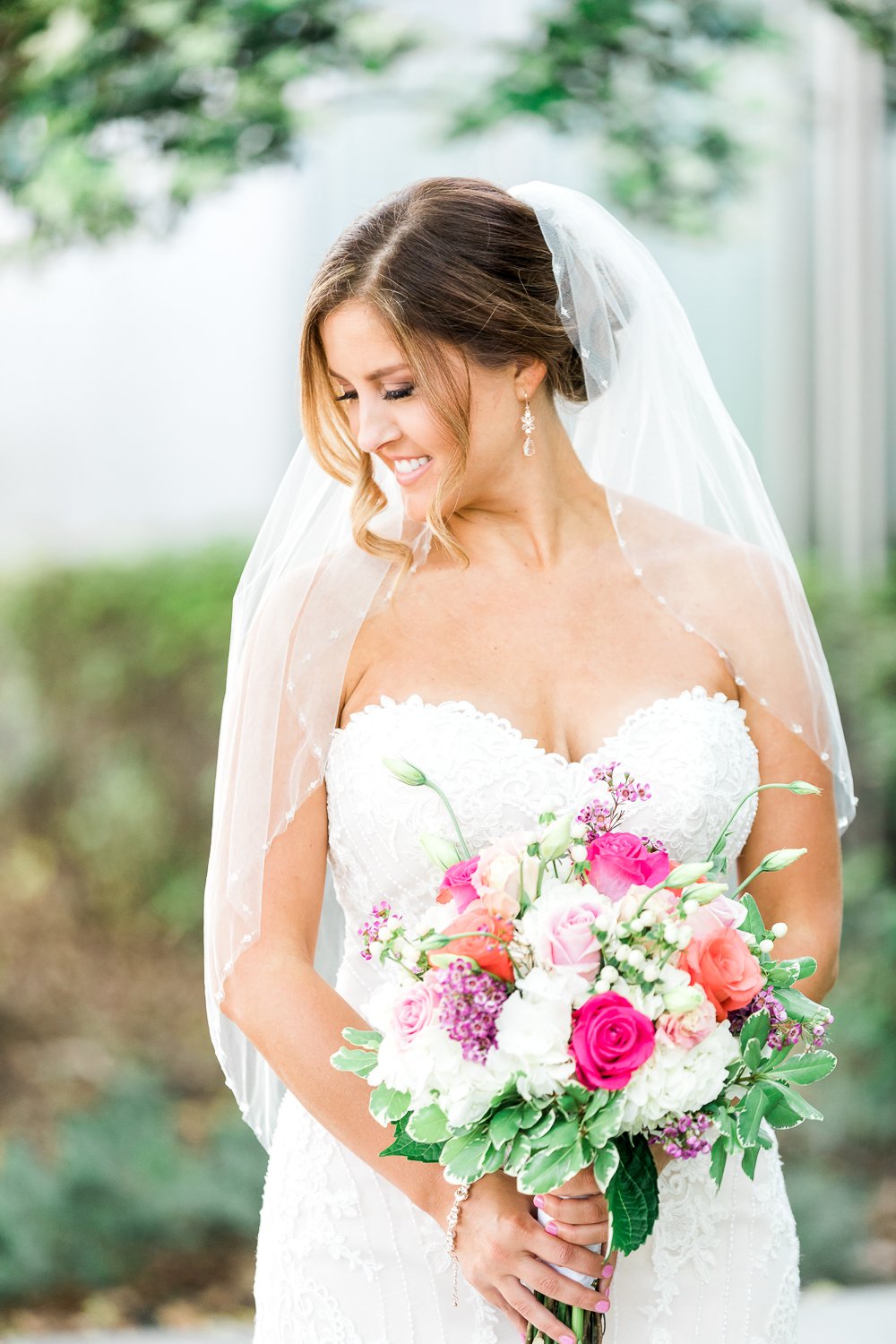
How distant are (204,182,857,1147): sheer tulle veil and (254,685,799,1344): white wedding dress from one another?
0.46 ft

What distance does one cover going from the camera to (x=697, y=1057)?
A: 1579mm

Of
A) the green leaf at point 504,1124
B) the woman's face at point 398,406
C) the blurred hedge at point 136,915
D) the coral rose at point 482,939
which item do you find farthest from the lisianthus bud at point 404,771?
the blurred hedge at point 136,915

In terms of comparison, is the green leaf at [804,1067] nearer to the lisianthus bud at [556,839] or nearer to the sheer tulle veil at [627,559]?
the lisianthus bud at [556,839]

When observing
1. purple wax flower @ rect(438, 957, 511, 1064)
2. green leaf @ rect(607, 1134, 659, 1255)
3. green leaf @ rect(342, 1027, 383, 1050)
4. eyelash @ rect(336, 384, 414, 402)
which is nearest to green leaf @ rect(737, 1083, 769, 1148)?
green leaf @ rect(607, 1134, 659, 1255)

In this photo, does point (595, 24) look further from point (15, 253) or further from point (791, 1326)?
point (791, 1326)

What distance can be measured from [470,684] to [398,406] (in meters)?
0.46

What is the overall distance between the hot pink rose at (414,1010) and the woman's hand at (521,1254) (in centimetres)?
40

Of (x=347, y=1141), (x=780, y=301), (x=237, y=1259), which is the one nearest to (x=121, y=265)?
(x=780, y=301)

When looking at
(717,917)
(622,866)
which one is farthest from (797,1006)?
(622,866)

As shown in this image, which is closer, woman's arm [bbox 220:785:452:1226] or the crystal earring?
woman's arm [bbox 220:785:452:1226]

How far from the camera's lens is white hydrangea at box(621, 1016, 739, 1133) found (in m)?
1.56

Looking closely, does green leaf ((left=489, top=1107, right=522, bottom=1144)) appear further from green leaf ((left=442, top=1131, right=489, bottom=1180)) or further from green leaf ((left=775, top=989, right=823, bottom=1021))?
green leaf ((left=775, top=989, right=823, bottom=1021))

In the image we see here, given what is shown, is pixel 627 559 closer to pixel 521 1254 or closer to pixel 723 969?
pixel 723 969

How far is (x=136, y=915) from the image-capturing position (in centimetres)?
498
